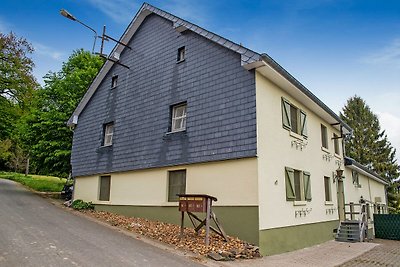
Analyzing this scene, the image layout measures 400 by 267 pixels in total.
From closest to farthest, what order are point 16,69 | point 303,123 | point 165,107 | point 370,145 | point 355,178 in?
point 165,107
point 303,123
point 355,178
point 16,69
point 370,145

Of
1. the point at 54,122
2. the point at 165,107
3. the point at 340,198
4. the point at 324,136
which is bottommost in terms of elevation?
the point at 340,198

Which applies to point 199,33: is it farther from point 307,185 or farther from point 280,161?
point 307,185

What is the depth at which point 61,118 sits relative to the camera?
1897cm

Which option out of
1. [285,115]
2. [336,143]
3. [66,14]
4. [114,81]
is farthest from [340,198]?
[66,14]

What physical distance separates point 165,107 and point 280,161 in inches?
205

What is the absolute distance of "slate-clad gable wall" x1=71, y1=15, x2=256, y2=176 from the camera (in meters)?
9.97

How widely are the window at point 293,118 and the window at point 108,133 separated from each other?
8.60 metres

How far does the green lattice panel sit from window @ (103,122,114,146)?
53.2 feet

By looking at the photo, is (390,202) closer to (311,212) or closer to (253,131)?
(311,212)

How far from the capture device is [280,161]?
1045 cm

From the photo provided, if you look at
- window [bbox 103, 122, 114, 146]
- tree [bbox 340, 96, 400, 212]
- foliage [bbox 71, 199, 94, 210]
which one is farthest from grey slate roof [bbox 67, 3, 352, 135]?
tree [bbox 340, 96, 400, 212]

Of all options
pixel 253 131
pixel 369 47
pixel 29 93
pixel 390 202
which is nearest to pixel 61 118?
pixel 29 93

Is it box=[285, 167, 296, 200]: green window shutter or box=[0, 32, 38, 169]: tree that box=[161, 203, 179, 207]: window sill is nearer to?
box=[285, 167, 296, 200]: green window shutter

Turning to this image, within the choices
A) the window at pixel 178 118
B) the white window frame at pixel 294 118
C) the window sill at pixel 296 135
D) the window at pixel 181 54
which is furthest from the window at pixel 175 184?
the window at pixel 181 54
